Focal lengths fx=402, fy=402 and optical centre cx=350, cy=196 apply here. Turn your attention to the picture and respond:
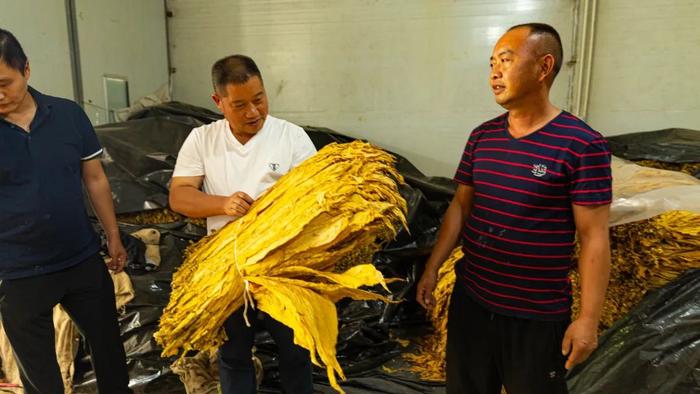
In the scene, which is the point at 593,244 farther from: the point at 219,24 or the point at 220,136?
the point at 219,24

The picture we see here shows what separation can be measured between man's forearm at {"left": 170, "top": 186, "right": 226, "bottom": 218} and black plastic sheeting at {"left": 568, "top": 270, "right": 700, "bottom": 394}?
1.42 metres

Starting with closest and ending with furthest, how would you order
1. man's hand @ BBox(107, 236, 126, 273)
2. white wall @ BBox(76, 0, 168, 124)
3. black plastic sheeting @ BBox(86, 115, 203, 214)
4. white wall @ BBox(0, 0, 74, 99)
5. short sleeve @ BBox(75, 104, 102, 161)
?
short sleeve @ BBox(75, 104, 102, 161)
man's hand @ BBox(107, 236, 126, 273)
white wall @ BBox(0, 0, 74, 99)
black plastic sheeting @ BBox(86, 115, 203, 214)
white wall @ BBox(76, 0, 168, 124)

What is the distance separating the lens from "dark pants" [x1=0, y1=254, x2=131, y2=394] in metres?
1.20

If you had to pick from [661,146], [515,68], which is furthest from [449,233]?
[661,146]

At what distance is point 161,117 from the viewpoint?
236 cm

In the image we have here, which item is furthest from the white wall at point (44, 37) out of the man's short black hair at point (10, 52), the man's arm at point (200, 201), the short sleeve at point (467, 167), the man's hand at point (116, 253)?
the short sleeve at point (467, 167)

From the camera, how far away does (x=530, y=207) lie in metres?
0.98

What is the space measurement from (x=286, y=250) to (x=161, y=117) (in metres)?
1.82

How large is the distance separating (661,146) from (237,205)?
7.57 ft

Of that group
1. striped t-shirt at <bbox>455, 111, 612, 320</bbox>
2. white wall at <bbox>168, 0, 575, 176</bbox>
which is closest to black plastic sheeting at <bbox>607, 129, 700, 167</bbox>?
white wall at <bbox>168, 0, 575, 176</bbox>

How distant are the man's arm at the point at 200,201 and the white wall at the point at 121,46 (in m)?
1.71

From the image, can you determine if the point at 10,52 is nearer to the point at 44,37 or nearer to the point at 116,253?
the point at 116,253

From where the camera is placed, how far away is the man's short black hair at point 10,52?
1100mm

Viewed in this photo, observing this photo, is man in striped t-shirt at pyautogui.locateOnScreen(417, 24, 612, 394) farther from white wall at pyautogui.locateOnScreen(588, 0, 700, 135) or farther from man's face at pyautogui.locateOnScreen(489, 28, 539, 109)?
white wall at pyautogui.locateOnScreen(588, 0, 700, 135)
